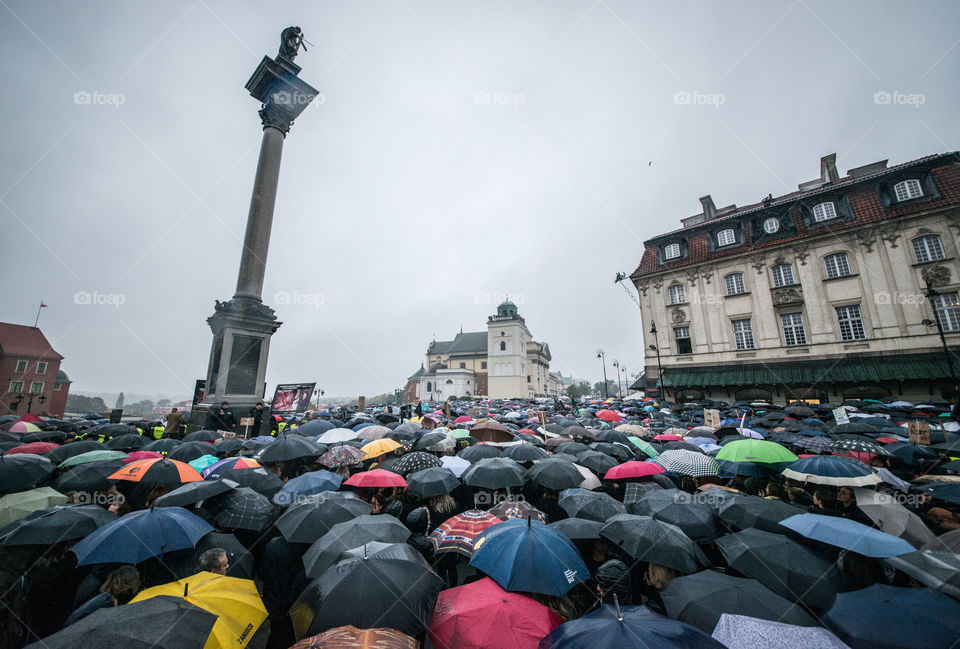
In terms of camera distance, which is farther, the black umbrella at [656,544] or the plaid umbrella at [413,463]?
the plaid umbrella at [413,463]

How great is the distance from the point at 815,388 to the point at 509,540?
31.5 metres

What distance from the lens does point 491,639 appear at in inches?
125

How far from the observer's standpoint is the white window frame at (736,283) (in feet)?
98.9

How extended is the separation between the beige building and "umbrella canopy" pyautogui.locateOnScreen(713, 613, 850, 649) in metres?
28.4

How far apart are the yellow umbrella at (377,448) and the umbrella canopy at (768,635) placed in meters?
7.75

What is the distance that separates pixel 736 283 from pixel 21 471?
37.8m

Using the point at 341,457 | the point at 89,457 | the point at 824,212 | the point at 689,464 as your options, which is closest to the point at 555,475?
the point at 689,464

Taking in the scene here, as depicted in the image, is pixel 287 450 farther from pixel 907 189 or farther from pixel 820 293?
pixel 907 189

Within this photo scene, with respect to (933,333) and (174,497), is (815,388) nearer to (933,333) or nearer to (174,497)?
(933,333)

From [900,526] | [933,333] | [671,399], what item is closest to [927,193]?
[933,333]

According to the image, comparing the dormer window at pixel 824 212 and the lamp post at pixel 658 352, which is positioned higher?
the dormer window at pixel 824 212

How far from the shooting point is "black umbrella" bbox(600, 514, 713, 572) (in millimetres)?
4129

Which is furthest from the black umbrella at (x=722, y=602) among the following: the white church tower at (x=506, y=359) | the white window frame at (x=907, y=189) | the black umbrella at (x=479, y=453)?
the white church tower at (x=506, y=359)

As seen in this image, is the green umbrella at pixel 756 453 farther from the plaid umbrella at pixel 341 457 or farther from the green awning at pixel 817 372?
the green awning at pixel 817 372
